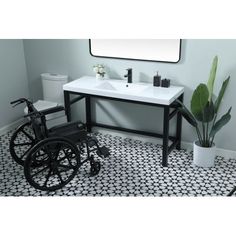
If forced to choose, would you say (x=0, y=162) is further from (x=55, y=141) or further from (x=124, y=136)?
(x=124, y=136)

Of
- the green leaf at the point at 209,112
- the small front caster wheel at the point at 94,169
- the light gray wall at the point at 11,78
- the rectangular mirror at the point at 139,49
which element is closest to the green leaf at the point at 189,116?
the green leaf at the point at 209,112

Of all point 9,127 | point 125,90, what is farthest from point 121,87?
point 9,127

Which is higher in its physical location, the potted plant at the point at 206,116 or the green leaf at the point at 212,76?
→ the green leaf at the point at 212,76

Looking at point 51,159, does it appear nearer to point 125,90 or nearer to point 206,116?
point 125,90

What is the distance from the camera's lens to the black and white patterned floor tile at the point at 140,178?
2.70 m

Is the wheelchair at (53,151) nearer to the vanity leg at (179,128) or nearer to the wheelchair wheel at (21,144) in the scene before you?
the wheelchair wheel at (21,144)

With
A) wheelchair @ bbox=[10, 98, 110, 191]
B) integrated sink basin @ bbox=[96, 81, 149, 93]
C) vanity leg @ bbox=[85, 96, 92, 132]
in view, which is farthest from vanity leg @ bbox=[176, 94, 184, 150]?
vanity leg @ bbox=[85, 96, 92, 132]

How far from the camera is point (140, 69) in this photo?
11.1 ft

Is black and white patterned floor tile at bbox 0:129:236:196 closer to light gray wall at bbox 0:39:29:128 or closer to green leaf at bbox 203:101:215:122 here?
green leaf at bbox 203:101:215:122

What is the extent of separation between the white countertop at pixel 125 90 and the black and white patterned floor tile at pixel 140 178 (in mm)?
661

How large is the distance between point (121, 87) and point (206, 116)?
3.10 ft

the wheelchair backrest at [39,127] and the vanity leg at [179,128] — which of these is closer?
the wheelchair backrest at [39,127]

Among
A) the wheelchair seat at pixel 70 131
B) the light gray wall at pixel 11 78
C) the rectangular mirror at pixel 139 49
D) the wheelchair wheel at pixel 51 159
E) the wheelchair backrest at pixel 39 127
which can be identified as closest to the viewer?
the wheelchair wheel at pixel 51 159

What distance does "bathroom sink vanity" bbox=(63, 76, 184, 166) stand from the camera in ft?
9.52
